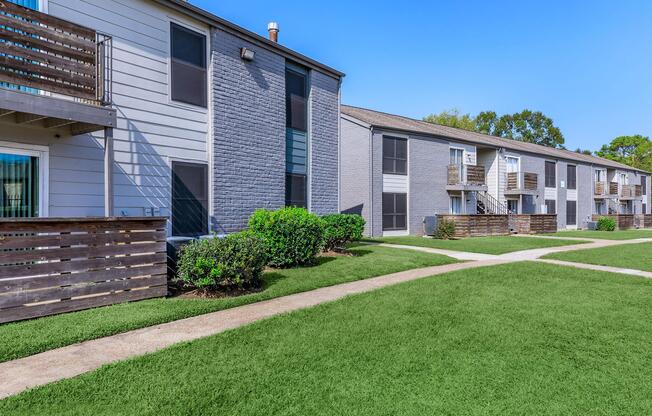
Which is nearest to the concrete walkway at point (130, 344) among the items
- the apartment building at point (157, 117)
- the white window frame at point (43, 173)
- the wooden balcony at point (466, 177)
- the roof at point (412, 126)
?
the apartment building at point (157, 117)

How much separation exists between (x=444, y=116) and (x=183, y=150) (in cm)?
4786

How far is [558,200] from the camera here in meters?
32.0

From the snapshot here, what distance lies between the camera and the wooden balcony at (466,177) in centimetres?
2347

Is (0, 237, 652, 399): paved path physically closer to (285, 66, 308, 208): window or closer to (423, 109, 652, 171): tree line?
(285, 66, 308, 208): window

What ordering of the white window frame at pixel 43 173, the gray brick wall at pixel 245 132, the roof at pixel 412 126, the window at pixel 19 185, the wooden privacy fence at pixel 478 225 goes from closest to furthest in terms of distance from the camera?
the window at pixel 19 185 < the white window frame at pixel 43 173 < the gray brick wall at pixel 245 132 < the roof at pixel 412 126 < the wooden privacy fence at pixel 478 225

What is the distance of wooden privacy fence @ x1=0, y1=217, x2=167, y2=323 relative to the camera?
5.22 metres

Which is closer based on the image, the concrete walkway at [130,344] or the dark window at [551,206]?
the concrete walkway at [130,344]

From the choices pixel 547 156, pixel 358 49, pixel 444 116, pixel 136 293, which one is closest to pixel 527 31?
pixel 358 49

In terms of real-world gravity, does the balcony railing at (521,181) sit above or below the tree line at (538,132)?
below

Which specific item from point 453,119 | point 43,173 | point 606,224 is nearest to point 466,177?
point 606,224

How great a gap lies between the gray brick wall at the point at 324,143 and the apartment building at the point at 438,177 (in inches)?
229

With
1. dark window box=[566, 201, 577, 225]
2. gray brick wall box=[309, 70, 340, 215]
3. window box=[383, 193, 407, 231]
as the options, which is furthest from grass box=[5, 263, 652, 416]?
dark window box=[566, 201, 577, 225]

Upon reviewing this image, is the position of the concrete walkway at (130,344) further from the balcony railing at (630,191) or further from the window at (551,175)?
the balcony railing at (630,191)

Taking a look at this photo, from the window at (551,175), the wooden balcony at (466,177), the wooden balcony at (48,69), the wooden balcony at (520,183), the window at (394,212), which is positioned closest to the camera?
the wooden balcony at (48,69)
